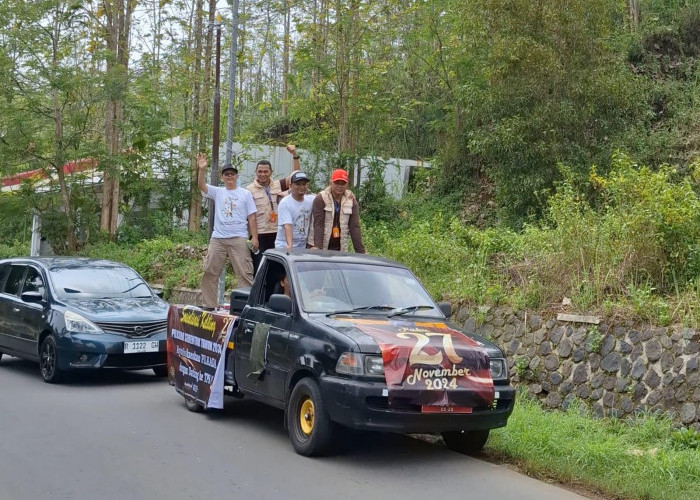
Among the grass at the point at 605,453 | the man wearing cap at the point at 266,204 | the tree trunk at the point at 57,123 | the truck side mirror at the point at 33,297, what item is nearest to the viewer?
the grass at the point at 605,453

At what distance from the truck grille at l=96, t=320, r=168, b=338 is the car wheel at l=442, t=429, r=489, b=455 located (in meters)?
5.06

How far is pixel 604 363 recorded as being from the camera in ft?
30.9

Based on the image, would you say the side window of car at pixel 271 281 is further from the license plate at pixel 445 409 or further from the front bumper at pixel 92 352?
the front bumper at pixel 92 352

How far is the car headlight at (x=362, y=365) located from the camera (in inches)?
264

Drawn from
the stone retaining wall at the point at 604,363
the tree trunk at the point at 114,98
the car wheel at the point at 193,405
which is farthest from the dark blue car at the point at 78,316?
the tree trunk at the point at 114,98

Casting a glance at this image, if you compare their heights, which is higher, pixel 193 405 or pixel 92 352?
pixel 92 352

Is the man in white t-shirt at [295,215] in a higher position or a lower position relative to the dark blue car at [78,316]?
higher

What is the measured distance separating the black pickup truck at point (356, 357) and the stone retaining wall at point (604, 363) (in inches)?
36.9

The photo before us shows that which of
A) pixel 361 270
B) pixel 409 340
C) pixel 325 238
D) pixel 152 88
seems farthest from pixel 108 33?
pixel 409 340

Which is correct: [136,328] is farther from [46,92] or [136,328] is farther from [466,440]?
[46,92]

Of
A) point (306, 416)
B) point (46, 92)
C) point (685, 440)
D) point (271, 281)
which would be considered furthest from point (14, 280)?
point (46, 92)

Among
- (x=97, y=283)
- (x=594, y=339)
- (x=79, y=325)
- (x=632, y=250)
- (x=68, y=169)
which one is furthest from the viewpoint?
(x=68, y=169)

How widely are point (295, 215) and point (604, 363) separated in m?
4.38

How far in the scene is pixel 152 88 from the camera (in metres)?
24.0
